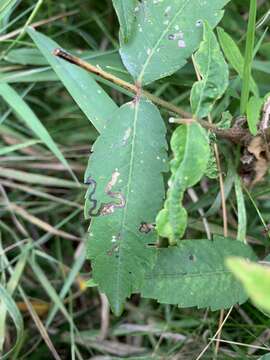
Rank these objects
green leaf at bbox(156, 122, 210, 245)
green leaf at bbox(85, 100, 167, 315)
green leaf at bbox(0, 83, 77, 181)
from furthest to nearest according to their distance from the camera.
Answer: green leaf at bbox(0, 83, 77, 181) → green leaf at bbox(85, 100, 167, 315) → green leaf at bbox(156, 122, 210, 245)

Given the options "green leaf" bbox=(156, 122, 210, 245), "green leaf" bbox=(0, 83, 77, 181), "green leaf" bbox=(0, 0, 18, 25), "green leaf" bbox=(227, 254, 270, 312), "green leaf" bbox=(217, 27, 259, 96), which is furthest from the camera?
"green leaf" bbox=(0, 83, 77, 181)

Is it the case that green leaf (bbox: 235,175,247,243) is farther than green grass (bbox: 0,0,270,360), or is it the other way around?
green grass (bbox: 0,0,270,360)

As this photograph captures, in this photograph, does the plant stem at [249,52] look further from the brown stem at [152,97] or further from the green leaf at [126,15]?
the green leaf at [126,15]

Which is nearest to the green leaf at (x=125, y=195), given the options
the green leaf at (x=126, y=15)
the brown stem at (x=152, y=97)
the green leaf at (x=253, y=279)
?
the brown stem at (x=152, y=97)

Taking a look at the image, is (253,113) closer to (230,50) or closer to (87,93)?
(230,50)

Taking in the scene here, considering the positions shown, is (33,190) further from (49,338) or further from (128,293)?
(128,293)

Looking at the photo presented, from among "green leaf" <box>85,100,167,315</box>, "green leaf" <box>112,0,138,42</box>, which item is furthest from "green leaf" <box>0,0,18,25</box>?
"green leaf" <box>85,100,167,315</box>

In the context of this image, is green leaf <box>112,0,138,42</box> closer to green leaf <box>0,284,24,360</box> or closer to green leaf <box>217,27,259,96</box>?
green leaf <box>217,27,259,96</box>

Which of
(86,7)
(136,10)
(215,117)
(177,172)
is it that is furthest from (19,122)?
(177,172)
